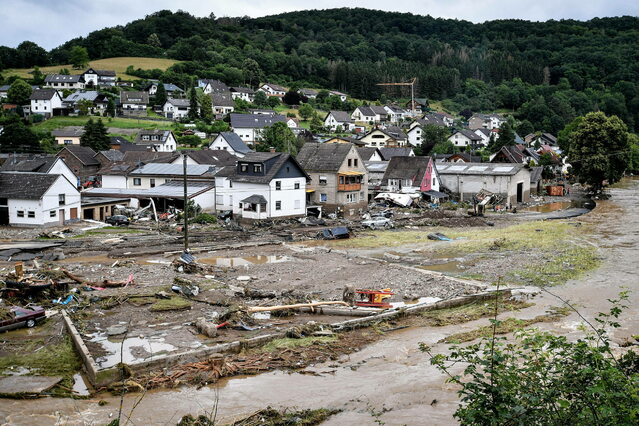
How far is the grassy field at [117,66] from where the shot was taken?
4741 inches

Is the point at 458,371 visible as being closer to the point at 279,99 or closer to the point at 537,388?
the point at 537,388

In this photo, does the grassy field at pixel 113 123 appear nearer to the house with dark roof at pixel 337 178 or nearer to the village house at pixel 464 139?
the house with dark roof at pixel 337 178

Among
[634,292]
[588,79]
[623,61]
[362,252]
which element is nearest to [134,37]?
[588,79]

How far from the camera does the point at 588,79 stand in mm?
160000

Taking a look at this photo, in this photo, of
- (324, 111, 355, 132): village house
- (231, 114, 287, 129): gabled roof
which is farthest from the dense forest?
(231, 114, 287, 129): gabled roof

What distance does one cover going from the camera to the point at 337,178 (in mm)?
44750

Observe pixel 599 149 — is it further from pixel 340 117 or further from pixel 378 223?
pixel 340 117

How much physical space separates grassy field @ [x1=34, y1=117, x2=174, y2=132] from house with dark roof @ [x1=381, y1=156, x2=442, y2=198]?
137 ft

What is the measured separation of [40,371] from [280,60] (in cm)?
14632

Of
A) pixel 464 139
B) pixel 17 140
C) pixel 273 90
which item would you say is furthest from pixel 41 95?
pixel 464 139

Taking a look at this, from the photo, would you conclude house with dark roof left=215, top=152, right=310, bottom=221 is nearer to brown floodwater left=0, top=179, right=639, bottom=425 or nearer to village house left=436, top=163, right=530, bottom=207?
village house left=436, top=163, right=530, bottom=207

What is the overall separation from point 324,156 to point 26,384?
116 feet

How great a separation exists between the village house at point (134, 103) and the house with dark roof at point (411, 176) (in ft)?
180

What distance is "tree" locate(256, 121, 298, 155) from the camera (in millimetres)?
66688
